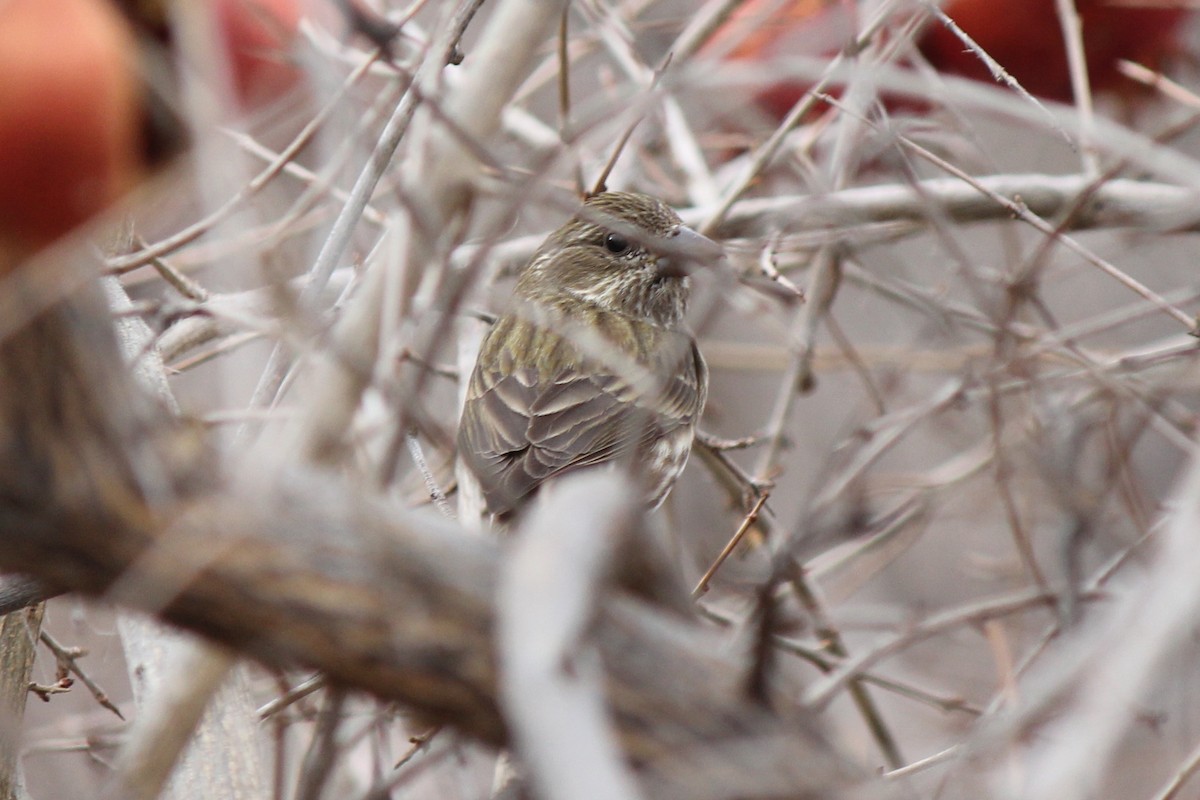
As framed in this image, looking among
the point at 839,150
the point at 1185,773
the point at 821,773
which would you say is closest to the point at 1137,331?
the point at 839,150

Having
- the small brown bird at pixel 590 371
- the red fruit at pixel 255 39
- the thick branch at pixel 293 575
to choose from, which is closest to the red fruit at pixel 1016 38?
the small brown bird at pixel 590 371

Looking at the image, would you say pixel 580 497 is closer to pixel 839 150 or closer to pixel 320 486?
pixel 320 486

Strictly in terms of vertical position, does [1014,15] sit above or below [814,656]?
above

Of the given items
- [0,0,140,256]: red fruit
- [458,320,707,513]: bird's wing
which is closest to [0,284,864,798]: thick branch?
[0,0,140,256]: red fruit

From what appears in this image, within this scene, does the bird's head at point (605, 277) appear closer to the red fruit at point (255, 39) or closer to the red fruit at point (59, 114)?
the red fruit at point (255, 39)

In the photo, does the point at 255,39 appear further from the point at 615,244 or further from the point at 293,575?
the point at 615,244

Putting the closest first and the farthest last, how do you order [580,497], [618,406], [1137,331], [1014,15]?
[580,497]
[1014,15]
[618,406]
[1137,331]
